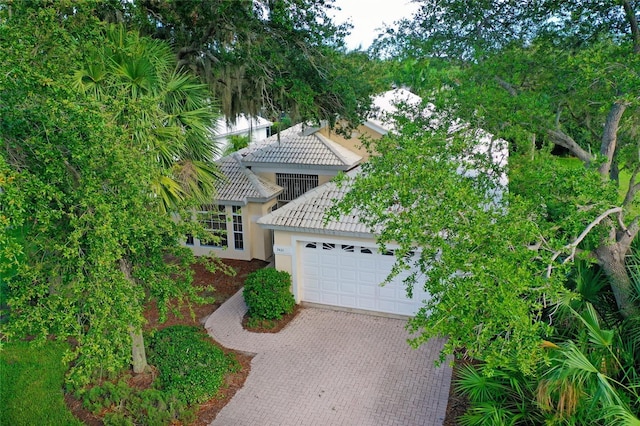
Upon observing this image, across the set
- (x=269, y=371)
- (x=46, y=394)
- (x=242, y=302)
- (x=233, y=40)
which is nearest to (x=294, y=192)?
(x=242, y=302)

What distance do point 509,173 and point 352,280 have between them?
5352 mm

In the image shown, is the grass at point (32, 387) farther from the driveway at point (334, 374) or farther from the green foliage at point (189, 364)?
the driveway at point (334, 374)

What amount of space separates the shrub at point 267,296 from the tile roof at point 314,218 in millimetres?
1361

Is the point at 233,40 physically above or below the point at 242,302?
above

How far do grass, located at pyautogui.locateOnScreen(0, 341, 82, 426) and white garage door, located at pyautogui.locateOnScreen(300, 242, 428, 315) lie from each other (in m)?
6.39

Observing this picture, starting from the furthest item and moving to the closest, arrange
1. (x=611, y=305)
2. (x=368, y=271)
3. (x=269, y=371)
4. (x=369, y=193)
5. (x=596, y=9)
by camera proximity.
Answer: (x=368, y=271) < (x=269, y=371) < (x=596, y=9) < (x=611, y=305) < (x=369, y=193)

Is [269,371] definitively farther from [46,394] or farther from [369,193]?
[369,193]

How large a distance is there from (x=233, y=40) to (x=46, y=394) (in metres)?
9.54

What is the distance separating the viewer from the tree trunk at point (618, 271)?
7.94 m

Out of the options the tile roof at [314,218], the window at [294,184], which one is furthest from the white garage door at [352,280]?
the window at [294,184]

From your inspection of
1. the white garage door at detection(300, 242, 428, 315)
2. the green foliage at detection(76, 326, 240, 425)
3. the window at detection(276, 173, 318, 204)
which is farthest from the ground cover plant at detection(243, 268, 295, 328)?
the window at detection(276, 173, 318, 204)

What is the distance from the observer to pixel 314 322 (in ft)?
43.9

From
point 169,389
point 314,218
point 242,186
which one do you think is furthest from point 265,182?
point 169,389

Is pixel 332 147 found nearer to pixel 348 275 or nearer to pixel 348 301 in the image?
pixel 348 275
